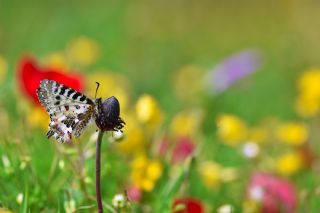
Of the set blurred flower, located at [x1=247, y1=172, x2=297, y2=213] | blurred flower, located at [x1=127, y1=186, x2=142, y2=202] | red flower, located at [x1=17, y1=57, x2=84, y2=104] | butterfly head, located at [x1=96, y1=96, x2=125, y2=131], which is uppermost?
red flower, located at [x1=17, y1=57, x2=84, y2=104]

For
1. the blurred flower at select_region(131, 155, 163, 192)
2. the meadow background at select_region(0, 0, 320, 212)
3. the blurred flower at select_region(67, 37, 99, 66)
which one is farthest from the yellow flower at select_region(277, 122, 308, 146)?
the blurred flower at select_region(67, 37, 99, 66)

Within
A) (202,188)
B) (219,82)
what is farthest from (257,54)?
(202,188)

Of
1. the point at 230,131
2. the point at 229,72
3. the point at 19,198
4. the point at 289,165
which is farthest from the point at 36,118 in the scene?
the point at 229,72

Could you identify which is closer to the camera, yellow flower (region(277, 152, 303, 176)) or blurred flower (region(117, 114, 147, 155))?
blurred flower (region(117, 114, 147, 155))

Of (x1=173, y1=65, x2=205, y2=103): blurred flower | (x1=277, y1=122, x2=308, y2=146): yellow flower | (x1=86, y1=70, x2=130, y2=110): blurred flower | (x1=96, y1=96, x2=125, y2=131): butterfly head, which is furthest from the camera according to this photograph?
(x1=173, y1=65, x2=205, y2=103): blurred flower

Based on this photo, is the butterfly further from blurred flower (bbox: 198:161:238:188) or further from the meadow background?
blurred flower (bbox: 198:161:238:188)

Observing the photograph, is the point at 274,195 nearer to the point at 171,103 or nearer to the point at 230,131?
the point at 230,131

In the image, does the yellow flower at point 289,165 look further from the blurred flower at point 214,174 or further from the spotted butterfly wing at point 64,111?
the spotted butterfly wing at point 64,111
